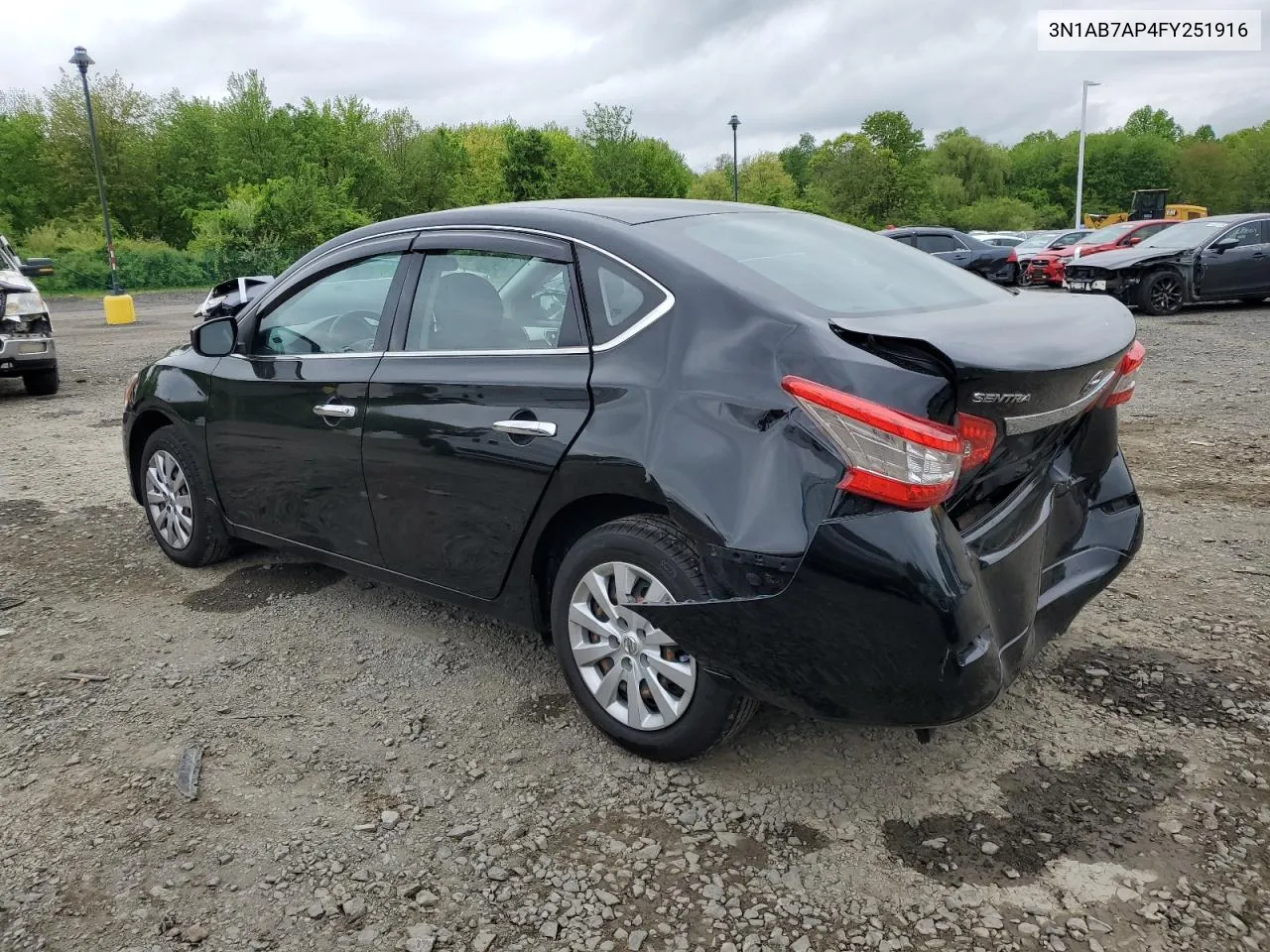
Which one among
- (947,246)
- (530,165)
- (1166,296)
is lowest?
(1166,296)

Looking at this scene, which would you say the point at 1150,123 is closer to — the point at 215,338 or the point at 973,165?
the point at 973,165

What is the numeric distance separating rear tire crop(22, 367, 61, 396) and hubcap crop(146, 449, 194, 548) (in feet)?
23.9

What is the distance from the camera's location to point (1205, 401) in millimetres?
8289

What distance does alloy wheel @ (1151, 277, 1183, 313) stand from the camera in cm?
1545

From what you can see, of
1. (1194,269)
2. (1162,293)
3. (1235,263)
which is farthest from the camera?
(1162,293)

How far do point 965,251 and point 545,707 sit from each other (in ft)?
67.4

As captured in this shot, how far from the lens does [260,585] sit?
456 centimetres

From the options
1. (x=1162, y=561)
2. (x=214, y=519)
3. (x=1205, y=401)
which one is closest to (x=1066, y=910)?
(x=1162, y=561)

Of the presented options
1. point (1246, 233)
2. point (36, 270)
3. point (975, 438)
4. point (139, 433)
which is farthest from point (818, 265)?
point (1246, 233)

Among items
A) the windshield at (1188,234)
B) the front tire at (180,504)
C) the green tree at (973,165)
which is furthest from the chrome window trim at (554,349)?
the green tree at (973,165)

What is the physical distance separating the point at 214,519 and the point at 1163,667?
3938 millimetres

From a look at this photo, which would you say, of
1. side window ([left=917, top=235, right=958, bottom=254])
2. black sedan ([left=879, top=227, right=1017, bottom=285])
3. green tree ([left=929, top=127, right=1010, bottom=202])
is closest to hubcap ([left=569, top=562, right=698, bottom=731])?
black sedan ([left=879, top=227, right=1017, bottom=285])

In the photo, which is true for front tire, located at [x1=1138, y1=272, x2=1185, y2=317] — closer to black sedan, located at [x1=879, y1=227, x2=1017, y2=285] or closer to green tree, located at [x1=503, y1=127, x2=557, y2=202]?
black sedan, located at [x1=879, y1=227, x2=1017, y2=285]

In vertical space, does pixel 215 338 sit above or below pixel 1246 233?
below
